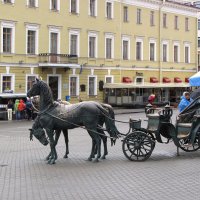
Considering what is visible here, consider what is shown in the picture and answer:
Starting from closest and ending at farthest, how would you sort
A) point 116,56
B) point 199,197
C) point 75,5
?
point 199,197 < point 75,5 < point 116,56

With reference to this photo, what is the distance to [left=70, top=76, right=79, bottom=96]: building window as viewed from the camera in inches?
1711

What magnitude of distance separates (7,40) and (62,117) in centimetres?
2611

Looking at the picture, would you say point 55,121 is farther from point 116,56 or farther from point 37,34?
point 116,56

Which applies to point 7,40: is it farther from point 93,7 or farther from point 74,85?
point 93,7

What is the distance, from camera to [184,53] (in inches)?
2272

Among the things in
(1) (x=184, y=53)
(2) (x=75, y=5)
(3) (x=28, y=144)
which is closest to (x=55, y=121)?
(3) (x=28, y=144)

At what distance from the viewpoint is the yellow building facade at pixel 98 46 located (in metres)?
38.8

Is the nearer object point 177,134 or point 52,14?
point 177,134

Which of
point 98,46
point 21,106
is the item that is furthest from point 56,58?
point 21,106

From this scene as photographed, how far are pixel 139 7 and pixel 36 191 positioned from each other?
42.5m

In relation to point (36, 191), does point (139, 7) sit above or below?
above

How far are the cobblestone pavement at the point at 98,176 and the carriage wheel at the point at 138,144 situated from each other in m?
0.23

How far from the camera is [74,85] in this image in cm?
4378

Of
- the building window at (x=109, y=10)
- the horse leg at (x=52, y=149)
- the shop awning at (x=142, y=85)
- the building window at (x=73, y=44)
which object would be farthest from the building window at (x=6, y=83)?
the horse leg at (x=52, y=149)
